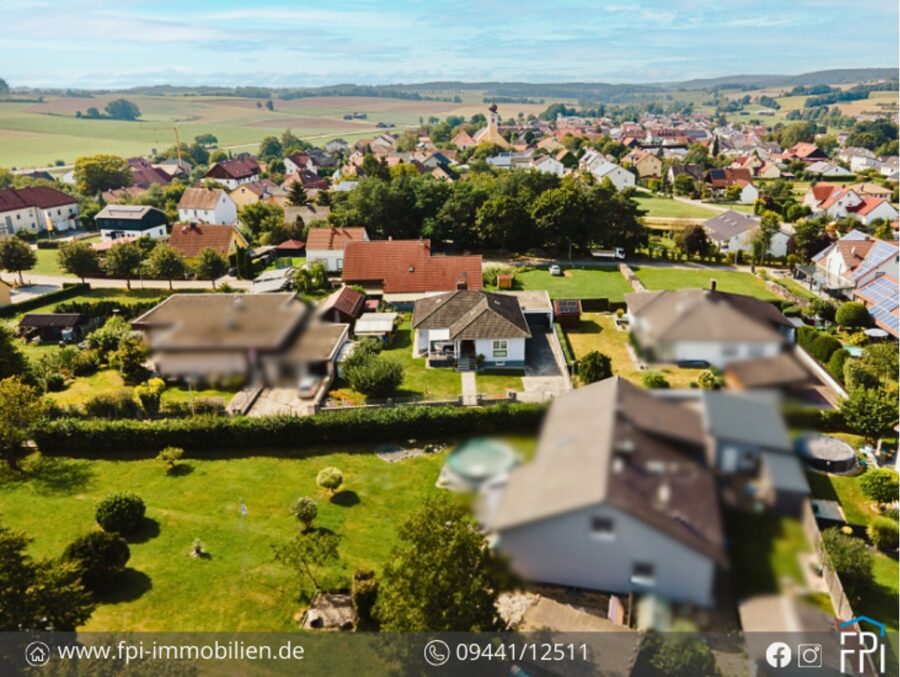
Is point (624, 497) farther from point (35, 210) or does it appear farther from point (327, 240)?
point (35, 210)

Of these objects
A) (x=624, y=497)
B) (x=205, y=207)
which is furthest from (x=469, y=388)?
(x=205, y=207)

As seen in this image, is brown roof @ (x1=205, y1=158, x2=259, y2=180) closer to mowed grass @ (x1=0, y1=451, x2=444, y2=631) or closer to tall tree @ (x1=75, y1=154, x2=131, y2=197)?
tall tree @ (x1=75, y1=154, x2=131, y2=197)

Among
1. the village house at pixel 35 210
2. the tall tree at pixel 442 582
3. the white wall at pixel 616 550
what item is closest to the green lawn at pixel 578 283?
the tall tree at pixel 442 582

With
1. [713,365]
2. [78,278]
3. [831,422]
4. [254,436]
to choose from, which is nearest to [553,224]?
[831,422]

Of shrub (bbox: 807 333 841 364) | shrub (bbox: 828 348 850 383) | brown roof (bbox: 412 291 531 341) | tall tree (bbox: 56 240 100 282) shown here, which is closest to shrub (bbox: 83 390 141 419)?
brown roof (bbox: 412 291 531 341)

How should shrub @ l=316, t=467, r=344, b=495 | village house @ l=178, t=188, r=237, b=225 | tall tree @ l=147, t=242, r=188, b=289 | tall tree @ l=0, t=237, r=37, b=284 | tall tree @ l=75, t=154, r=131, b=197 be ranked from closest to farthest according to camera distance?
1. shrub @ l=316, t=467, r=344, b=495
2. tall tree @ l=147, t=242, r=188, b=289
3. tall tree @ l=0, t=237, r=37, b=284
4. village house @ l=178, t=188, r=237, b=225
5. tall tree @ l=75, t=154, r=131, b=197

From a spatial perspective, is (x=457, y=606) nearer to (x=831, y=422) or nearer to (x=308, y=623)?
(x=308, y=623)

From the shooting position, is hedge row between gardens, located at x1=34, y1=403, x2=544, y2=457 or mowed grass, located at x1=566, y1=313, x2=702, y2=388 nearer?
hedge row between gardens, located at x1=34, y1=403, x2=544, y2=457
